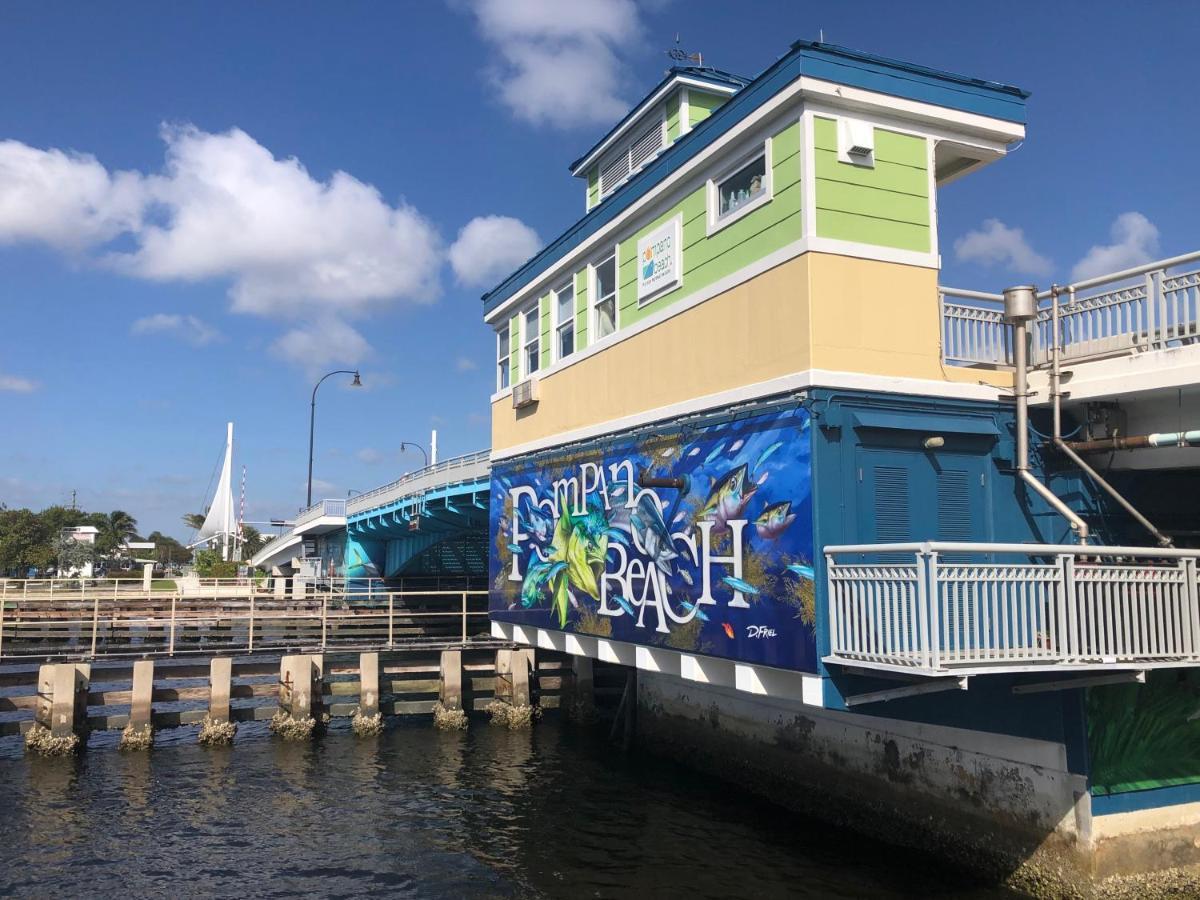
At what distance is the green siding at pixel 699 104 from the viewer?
18.1 m

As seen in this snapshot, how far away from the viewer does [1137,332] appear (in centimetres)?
1127

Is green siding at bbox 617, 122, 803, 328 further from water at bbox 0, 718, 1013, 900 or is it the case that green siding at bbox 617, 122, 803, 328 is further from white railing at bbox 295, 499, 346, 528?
white railing at bbox 295, 499, 346, 528

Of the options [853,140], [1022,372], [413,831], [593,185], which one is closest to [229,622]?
[593,185]

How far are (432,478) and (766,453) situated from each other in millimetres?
20922

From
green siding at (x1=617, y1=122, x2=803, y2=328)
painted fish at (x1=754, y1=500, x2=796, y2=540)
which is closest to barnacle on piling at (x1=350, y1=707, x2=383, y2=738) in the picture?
green siding at (x1=617, y1=122, x2=803, y2=328)

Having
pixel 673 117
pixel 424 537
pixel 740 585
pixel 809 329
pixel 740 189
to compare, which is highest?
pixel 673 117

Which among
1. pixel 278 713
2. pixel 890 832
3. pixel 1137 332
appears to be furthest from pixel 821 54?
pixel 278 713

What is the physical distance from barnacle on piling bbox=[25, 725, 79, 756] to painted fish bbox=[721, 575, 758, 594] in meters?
14.6

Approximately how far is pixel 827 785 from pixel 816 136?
9.72 m

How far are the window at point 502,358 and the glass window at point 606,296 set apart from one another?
4.86 metres

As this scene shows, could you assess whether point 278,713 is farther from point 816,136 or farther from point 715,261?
point 816,136

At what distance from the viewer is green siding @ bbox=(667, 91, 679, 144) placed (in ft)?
60.0

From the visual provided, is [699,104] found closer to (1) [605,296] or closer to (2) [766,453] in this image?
(1) [605,296]

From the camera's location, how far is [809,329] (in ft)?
37.4
